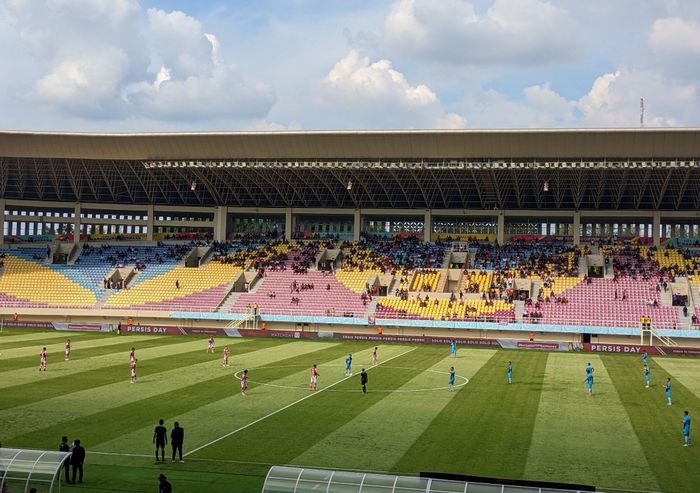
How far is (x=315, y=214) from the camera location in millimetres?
85500

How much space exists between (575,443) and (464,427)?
3930 millimetres


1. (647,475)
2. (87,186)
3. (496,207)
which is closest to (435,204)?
(496,207)

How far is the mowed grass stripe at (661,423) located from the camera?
832 inches

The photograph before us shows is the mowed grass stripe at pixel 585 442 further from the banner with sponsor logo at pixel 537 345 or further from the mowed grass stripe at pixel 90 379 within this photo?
the banner with sponsor logo at pixel 537 345

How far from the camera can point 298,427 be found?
87.7 feet

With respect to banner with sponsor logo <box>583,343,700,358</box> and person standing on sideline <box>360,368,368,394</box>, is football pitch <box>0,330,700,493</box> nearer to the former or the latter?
person standing on sideline <box>360,368,368,394</box>

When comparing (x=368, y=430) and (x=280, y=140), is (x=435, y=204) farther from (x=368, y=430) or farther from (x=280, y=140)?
(x=368, y=430)

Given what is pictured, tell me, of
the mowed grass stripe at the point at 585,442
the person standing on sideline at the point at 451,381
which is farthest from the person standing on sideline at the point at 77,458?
the person standing on sideline at the point at 451,381

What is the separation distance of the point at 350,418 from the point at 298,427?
2529 mm

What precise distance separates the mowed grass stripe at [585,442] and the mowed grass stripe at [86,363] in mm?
22094

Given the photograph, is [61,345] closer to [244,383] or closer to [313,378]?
[244,383]

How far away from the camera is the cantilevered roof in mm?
64375

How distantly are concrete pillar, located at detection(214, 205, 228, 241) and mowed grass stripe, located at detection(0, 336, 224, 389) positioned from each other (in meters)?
32.2

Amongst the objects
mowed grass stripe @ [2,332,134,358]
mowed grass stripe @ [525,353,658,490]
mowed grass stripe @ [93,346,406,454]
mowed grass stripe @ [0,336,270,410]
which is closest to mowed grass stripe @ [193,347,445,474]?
mowed grass stripe @ [93,346,406,454]
